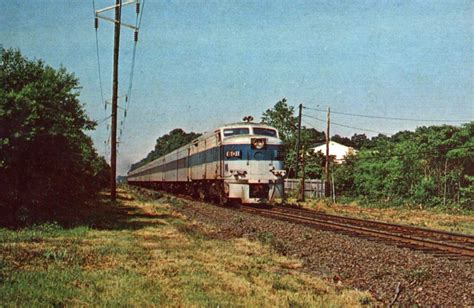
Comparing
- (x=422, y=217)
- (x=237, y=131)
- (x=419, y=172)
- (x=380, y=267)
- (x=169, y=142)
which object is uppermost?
(x=169, y=142)

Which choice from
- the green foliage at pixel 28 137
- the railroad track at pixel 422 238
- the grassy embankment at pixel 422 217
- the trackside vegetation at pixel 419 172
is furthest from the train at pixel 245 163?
the trackside vegetation at pixel 419 172

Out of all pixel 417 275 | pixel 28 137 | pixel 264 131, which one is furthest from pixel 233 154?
pixel 417 275

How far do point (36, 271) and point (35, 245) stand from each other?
318 cm

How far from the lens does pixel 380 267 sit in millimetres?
9227

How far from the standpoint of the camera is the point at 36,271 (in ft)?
26.2

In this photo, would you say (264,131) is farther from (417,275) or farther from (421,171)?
(421,171)

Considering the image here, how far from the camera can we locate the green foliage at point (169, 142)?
493 ft

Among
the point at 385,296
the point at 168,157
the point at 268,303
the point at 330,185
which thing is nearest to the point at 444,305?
the point at 385,296

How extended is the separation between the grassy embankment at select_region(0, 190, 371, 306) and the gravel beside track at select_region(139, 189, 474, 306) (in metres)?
0.49

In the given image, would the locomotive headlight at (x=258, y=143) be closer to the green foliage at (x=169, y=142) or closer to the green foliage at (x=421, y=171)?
the green foliage at (x=421, y=171)

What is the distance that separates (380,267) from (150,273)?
Answer: 4.19 metres

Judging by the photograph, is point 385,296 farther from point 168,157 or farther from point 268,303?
point 168,157

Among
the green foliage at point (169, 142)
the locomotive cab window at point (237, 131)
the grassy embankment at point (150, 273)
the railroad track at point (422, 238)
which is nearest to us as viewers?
the grassy embankment at point (150, 273)

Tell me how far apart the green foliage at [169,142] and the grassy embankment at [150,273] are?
135221mm
